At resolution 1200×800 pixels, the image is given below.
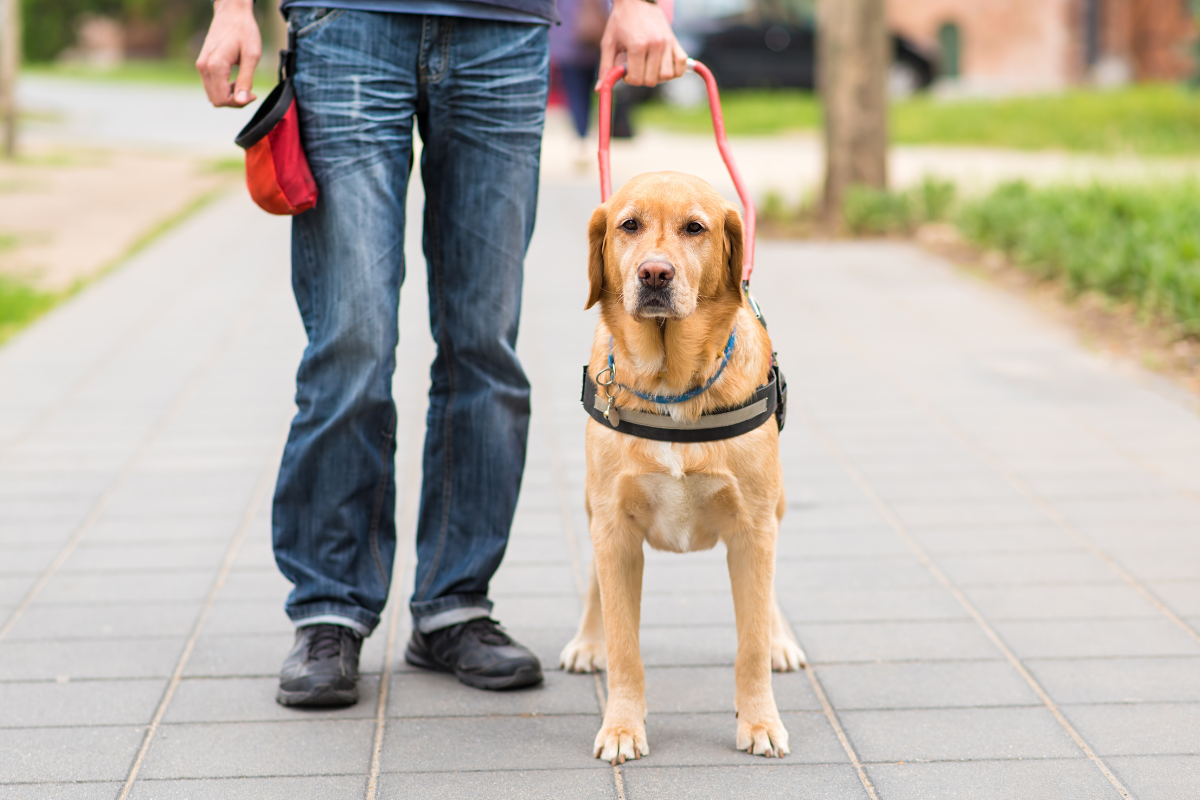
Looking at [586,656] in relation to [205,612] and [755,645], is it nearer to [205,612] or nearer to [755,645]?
[755,645]

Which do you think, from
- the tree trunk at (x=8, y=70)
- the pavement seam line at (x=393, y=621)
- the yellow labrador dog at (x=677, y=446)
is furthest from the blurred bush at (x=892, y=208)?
the tree trunk at (x=8, y=70)

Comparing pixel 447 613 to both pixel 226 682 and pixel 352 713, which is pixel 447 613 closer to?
pixel 352 713

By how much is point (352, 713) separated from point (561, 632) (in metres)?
0.69

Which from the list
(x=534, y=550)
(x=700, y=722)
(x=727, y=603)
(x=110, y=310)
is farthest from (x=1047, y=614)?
(x=110, y=310)

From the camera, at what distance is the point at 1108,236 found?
8102mm

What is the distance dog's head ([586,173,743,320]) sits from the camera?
8.55 ft

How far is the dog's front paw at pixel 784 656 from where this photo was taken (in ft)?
10.9

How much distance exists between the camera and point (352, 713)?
3080 millimetres

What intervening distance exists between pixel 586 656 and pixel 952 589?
118 cm

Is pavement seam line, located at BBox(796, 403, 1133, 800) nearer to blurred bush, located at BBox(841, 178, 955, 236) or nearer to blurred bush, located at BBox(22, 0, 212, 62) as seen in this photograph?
blurred bush, located at BBox(841, 178, 955, 236)

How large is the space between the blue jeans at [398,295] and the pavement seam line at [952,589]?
1.33m

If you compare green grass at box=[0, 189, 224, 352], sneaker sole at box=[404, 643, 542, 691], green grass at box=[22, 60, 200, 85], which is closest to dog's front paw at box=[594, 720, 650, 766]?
sneaker sole at box=[404, 643, 542, 691]

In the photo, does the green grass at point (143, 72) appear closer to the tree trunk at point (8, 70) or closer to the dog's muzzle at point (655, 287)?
the tree trunk at point (8, 70)

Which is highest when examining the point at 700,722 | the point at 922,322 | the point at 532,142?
the point at 532,142
